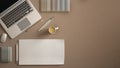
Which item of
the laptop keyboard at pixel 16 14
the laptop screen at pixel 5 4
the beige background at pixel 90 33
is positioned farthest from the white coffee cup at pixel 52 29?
the laptop screen at pixel 5 4

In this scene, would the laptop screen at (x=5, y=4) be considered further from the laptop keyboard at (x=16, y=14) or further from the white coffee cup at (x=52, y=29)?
the white coffee cup at (x=52, y=29)

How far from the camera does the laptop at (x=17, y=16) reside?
208cm

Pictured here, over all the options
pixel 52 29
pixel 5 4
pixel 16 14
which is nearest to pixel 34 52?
pixel 52 29

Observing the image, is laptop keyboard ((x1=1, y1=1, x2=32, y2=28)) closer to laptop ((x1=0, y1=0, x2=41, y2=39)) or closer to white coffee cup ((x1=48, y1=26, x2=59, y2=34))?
laptop ((x1=0, y1=0, x2=41, y2=39))

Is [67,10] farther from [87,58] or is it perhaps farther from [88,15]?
[87,58]

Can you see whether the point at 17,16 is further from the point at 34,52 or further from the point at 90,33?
the point at 90,33

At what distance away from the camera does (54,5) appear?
2.12 metres

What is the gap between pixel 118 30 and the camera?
217 centimetres

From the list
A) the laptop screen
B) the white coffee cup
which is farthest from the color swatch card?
the laptop screen

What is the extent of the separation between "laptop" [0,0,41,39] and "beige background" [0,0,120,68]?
66 mm

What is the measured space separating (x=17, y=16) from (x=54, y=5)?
1.03ft

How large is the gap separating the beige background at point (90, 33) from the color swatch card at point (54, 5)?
4 centimetres

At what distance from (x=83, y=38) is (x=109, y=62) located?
0.30 metres

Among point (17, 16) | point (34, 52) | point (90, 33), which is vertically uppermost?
point (17, 16)
